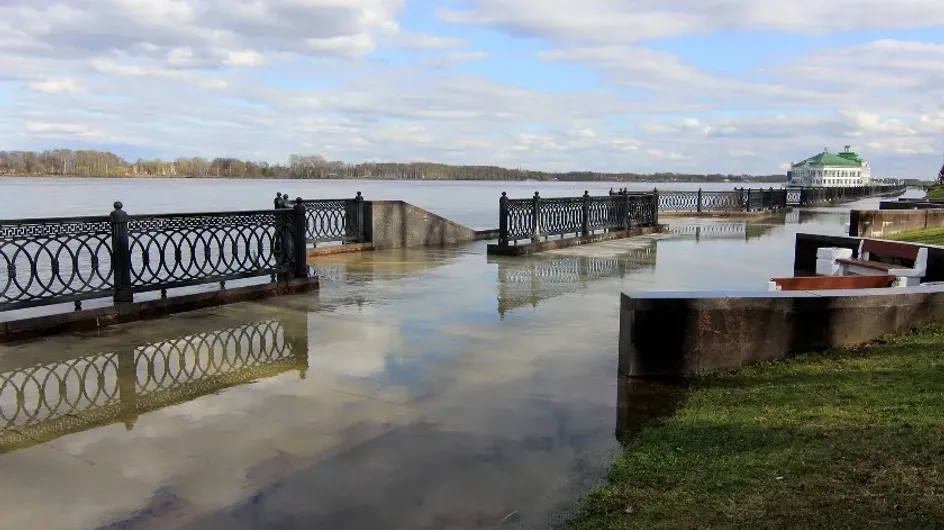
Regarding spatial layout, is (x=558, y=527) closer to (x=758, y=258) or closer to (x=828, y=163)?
(x=758, y=258)

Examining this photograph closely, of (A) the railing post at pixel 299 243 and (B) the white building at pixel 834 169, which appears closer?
(A) the railing post at pixel 299 243

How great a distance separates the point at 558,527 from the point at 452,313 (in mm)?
5442

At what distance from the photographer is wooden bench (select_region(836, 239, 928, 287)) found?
9.18m

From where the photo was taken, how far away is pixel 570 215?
18.6 metres

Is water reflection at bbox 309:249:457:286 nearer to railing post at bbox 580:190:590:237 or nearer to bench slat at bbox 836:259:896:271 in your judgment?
railing post at bbox 580:190:590:237

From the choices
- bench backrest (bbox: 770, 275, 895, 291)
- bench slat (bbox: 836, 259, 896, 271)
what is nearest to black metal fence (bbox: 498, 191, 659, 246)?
bench slat (bbox: 836, 259, 896, 271)

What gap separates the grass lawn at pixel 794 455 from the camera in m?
3.41

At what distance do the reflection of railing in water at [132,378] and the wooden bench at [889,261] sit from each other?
24.1 ft

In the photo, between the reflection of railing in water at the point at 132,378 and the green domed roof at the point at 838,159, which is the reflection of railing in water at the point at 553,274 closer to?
the reflection of railing in water at the point at 132,378

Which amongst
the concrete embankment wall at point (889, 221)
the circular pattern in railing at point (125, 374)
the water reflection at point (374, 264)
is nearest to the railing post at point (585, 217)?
the water reflection at point (374, 264)

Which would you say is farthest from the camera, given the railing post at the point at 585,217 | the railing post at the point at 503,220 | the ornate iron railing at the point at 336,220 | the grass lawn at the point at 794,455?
the railing post at the point at 585,217

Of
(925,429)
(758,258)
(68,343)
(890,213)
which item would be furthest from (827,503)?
(890,213)

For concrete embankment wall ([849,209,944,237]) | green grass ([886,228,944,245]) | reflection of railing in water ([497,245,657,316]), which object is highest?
concrete embankment wall ([849,209,944,237])

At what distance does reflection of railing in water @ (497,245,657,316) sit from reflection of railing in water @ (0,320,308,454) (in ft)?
10.3
